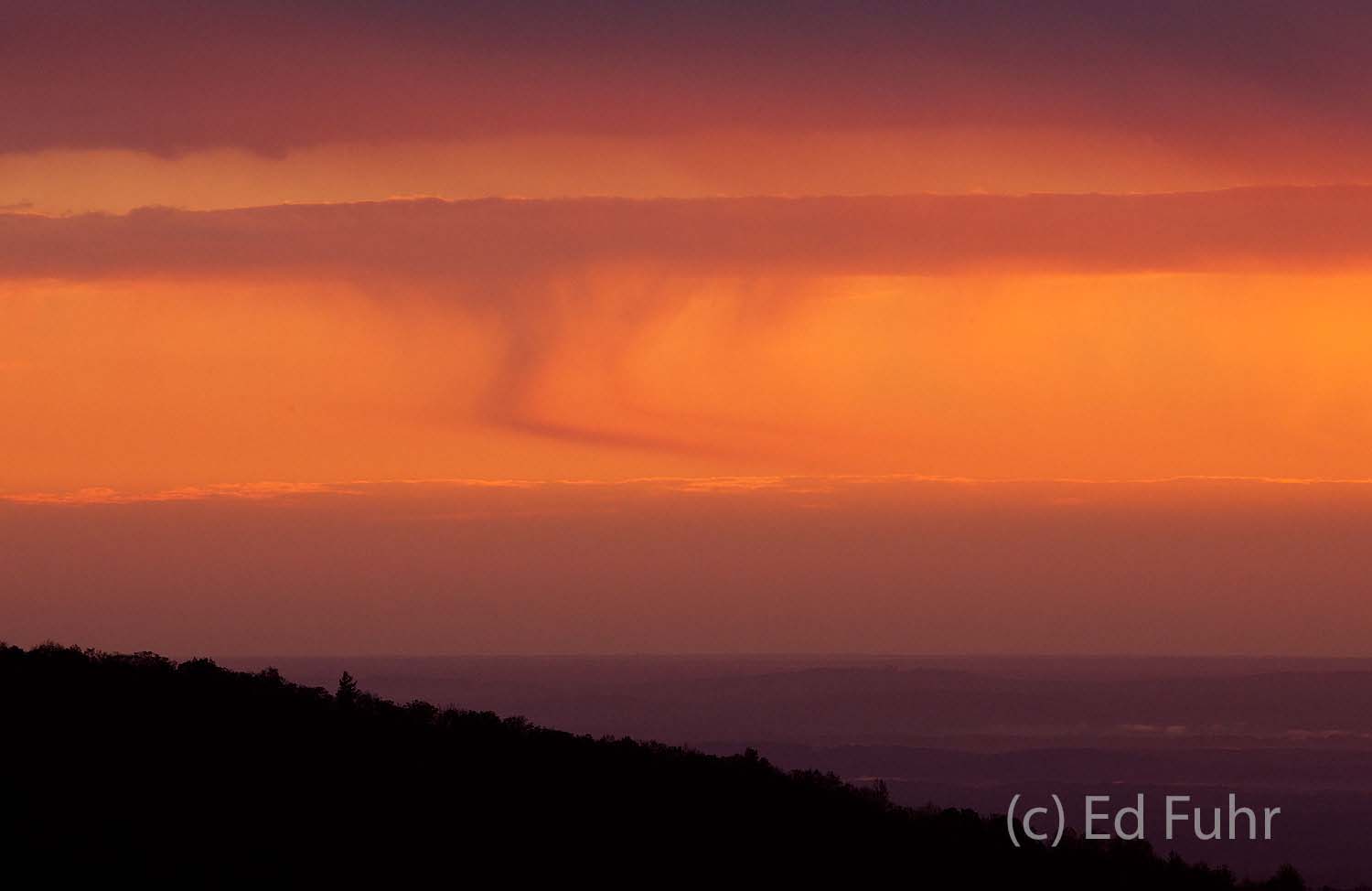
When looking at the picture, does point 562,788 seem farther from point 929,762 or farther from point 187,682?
point 929,762

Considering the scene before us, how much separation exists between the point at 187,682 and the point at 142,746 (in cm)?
486

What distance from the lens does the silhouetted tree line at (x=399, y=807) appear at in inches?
933

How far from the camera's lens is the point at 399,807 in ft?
86.3

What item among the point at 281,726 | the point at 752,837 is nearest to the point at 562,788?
the point at 752,837

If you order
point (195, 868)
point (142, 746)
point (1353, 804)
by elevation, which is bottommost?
point (195, 868)

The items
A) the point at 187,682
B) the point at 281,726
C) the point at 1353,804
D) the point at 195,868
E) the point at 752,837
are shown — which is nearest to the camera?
the point at 195,868

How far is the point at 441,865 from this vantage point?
24156 millimetres

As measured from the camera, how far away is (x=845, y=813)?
98.6 feet

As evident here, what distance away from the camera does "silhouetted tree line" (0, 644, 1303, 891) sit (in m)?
23.7

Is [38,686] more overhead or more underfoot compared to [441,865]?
more overhead

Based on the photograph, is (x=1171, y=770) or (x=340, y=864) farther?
(x=1171, y=770)

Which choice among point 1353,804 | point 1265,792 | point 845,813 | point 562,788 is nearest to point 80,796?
point 562,788

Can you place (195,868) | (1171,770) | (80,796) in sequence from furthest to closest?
(1171,770)
(80,796)
(195,868)

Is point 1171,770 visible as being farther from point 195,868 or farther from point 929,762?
point 195,868
